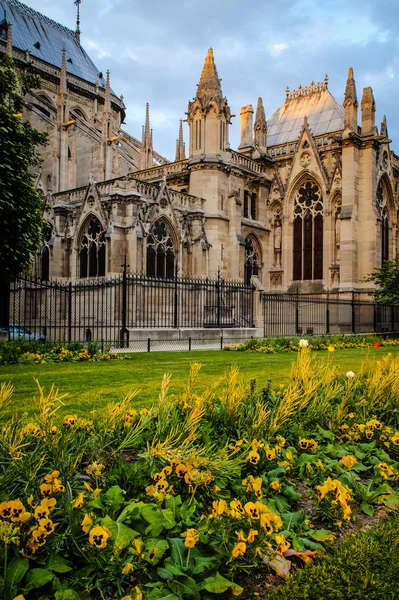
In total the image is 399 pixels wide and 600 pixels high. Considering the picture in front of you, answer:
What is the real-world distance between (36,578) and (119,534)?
1.50ft

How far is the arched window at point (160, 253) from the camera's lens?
75.4 feet

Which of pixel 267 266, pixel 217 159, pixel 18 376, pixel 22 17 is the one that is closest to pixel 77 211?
pixel 217 159

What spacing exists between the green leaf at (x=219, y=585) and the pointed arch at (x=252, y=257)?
27443mm

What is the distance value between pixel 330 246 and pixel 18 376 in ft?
77.9

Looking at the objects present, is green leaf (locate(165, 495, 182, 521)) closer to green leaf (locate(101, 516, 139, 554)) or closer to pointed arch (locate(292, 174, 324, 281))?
green leaf (locate(101, 516, 139, 554))

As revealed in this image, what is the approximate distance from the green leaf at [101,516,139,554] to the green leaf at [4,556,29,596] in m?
0.42

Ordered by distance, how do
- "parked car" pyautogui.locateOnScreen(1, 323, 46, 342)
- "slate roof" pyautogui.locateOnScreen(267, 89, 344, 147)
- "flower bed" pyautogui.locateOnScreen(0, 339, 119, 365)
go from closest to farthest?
"flower bed" pyautogui.locateOnScreen(0, 339, 119, 365), "parked car" pyautogui.locateOnScreen(1, 323, 46, 342), "slate roof" pyautogui.locateOnScreen(267, 89, 344, 147)

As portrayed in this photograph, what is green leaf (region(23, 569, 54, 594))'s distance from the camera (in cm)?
→ 210

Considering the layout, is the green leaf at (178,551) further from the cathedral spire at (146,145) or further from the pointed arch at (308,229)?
the cathedral spire at (146,145)

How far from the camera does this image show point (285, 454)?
3.86 m

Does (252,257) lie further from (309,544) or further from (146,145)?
(309,544)

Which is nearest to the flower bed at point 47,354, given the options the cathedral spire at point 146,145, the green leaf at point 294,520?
the green leaf at point 294,520

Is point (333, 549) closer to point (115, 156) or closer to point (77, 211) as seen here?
point (77, 211)

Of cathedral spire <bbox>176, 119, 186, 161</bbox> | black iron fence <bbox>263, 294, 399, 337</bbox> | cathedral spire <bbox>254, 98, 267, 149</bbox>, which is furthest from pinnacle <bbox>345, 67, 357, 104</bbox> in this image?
cathedral spire <bbox>176, 119, 186, 161</bbox>
